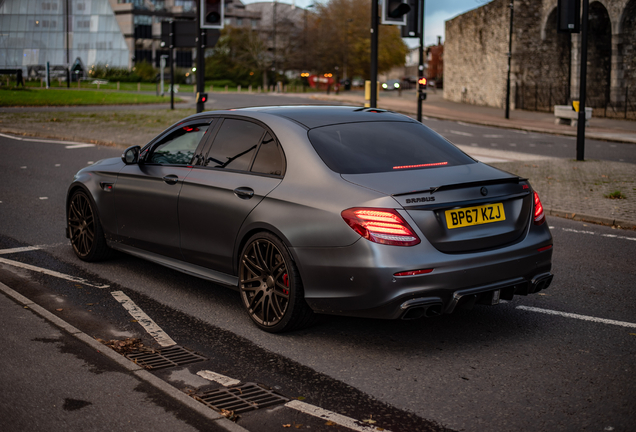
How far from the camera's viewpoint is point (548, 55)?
41.2 meters

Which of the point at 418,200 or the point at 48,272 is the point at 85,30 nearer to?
the point at 48,272

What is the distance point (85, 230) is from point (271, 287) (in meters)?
2.93

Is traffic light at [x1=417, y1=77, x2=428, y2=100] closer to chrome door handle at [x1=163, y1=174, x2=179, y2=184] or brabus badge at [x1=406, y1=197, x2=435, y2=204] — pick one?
chrome door handle at [x1=163, y1=174, x2=179, y2=184]

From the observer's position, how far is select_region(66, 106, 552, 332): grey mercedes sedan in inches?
174

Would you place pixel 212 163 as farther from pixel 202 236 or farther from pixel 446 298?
pixel 446 298

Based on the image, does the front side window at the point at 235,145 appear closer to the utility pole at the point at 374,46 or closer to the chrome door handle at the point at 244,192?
the chrome door handle at the point at 244,192

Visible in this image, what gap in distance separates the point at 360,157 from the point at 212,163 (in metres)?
1.28

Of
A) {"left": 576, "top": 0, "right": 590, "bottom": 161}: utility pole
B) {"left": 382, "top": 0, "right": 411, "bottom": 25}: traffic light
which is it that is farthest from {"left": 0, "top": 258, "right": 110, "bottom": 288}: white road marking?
{"left": 576, "top": 0, "right": 590, "bottom": 161}: utility pole

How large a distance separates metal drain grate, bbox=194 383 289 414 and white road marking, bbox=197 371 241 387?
3.3 inches

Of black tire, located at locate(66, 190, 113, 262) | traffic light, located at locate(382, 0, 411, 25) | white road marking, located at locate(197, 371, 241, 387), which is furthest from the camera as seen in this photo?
traffic light, located at locate(382, 0, 411, 25)

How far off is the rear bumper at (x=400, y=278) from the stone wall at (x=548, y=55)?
3305 cm

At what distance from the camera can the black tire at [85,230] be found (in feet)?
22.8

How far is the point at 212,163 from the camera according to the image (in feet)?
18.5

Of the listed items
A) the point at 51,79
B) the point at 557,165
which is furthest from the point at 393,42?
the point at 557,165
